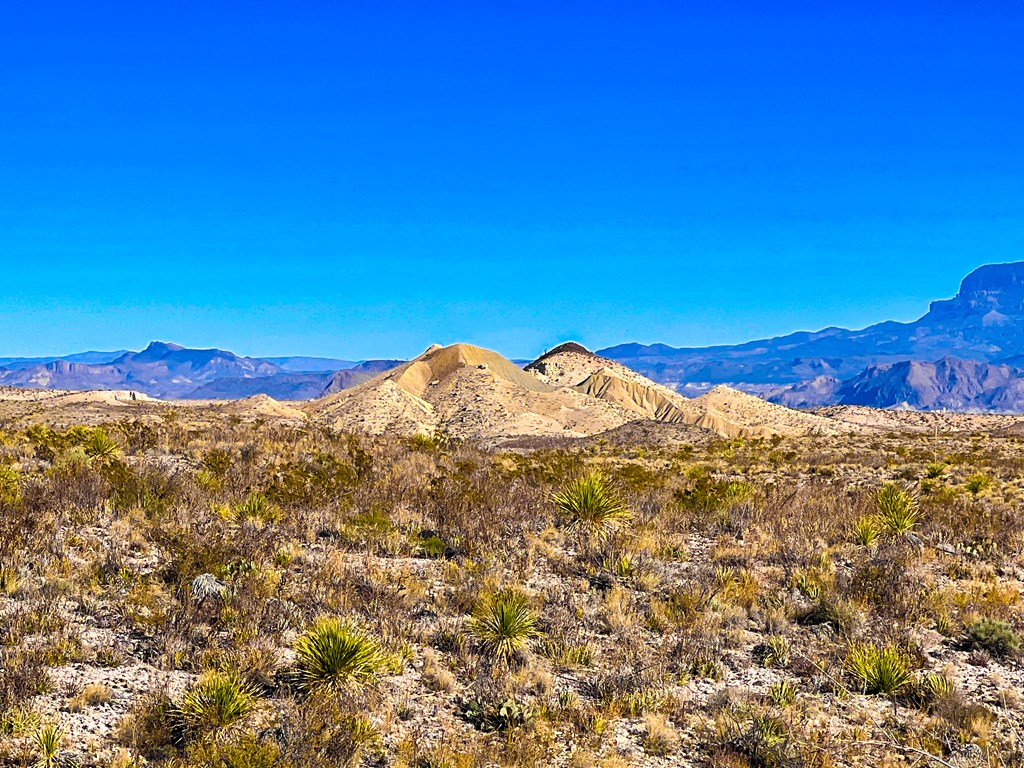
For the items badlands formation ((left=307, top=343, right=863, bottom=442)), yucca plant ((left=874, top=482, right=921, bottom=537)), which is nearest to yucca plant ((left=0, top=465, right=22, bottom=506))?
yucca plant ((left=874, top=482, right=921, bottom=537))

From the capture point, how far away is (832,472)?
2502 centimetres

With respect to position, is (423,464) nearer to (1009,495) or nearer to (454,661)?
(454,661)

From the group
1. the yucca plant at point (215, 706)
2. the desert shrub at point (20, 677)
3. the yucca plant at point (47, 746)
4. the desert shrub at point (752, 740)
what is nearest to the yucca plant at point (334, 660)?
the yucca plant at point (215, 706)

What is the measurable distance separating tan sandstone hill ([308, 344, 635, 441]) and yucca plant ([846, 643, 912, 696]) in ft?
123

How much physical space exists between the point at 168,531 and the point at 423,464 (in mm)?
9765

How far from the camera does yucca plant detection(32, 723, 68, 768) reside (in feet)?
18.1

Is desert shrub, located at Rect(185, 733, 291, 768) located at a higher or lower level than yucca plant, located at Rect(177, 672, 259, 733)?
lower

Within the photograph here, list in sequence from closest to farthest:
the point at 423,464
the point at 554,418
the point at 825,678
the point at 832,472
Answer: the point at 825,678
the point at 423,464
the point at 832,472
the point at 554,418

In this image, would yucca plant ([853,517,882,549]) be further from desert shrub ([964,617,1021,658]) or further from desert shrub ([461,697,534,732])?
desert shrub ([461,697,534,732])

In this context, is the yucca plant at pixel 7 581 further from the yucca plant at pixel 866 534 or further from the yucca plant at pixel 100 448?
the yucca plant at pixel 866 534

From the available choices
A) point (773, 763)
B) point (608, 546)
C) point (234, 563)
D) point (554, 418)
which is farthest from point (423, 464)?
point (554, 418)

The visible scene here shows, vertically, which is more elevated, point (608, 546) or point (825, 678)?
point (608, 546)

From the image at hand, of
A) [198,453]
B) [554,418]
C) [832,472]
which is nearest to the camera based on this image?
[198,453]

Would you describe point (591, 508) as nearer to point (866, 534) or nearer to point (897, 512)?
point (866, 534)
